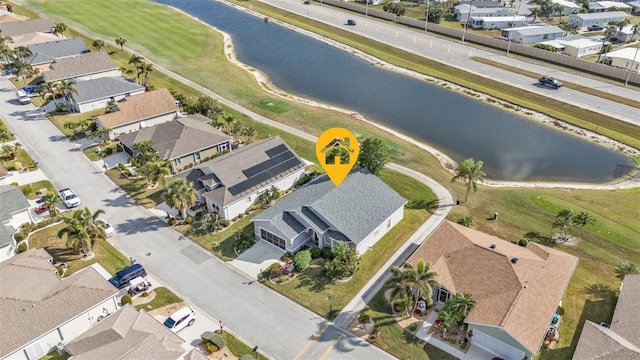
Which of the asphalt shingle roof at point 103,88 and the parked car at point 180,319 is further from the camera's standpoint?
the asphalt shingle roof at point 103,88

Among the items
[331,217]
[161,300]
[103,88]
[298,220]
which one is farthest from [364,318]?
[103,88]

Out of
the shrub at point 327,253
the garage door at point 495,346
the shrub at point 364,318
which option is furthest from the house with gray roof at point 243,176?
the garage door at point 495,346

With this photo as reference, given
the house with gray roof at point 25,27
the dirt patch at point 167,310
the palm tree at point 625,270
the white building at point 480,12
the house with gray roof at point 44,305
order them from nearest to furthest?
the house with gray roof at point 44,305
the dirt patch at point 167,310
the palm tree at point 625,270
the house with gray roof at point 25,27
the white building at point 480,12

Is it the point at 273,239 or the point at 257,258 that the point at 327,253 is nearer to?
the point at 273,239

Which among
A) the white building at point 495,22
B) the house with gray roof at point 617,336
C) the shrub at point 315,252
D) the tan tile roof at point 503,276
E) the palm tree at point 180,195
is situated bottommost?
the shrub at point 315,252

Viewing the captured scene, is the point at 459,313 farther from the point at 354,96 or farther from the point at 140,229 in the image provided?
the point at 354,96

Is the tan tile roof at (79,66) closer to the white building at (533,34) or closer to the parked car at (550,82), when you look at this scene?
the parked car at (550,82)

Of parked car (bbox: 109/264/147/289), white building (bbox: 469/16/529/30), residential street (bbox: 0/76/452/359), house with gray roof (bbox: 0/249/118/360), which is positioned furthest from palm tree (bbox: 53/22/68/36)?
white building (bbox: 469/16/529/30)

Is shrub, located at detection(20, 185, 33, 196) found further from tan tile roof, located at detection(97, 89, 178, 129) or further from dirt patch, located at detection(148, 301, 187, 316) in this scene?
dirt patch, located at detection(148, 301, 187, 316)
